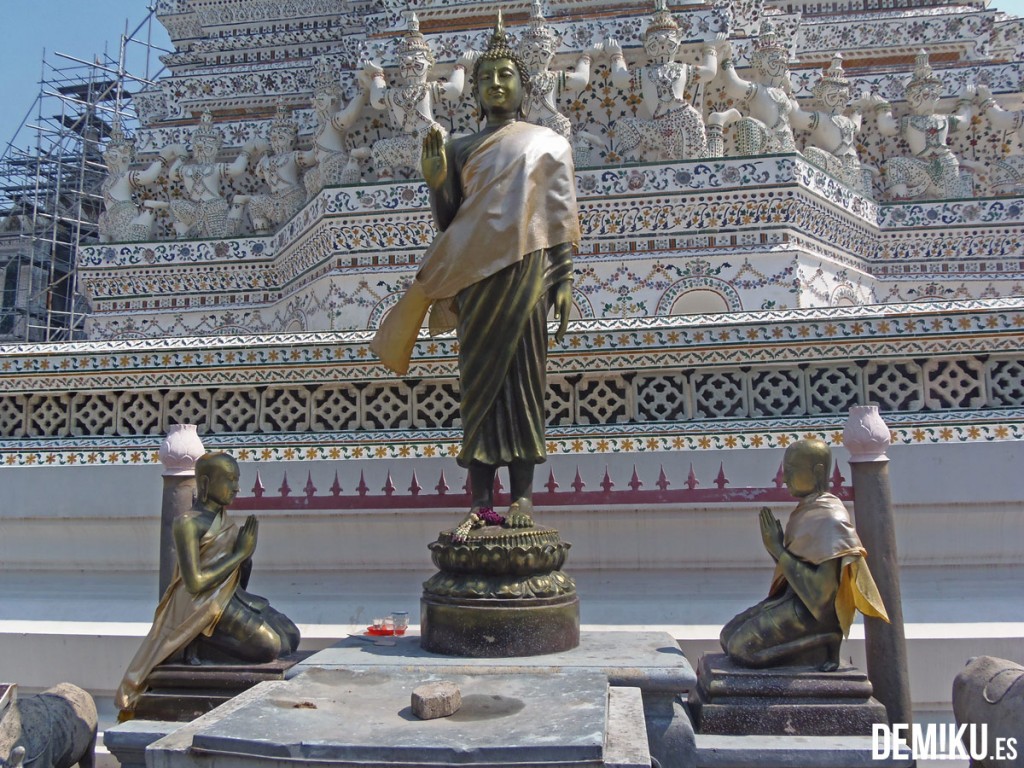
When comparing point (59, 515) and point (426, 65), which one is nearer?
point (59, 515)

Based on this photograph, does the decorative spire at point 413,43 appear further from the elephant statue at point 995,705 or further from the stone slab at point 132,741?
the elephant statue at point 995,705

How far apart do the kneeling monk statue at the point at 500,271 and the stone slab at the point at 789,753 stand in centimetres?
110

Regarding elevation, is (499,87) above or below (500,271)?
above

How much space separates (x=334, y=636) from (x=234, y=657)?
3.68ft

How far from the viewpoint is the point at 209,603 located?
3799mm

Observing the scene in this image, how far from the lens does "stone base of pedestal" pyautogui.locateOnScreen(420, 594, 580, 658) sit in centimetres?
357

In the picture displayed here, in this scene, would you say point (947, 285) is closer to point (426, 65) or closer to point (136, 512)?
point (426, 65)

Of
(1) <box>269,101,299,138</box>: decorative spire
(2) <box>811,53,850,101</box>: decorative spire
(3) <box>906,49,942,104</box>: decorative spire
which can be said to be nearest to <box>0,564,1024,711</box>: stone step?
(2) <box>811,53,850,101</box>: decorative spire

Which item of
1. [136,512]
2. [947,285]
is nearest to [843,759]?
[136,512]

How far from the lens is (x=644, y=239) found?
8.01 meters

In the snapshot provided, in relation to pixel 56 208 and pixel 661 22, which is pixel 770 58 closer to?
pixel 661 22

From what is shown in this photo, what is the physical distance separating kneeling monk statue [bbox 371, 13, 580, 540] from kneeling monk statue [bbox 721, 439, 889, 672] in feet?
3.23

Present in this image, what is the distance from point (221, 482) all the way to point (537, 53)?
6144 millimetres

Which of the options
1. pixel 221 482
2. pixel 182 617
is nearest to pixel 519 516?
pixel 221 482
